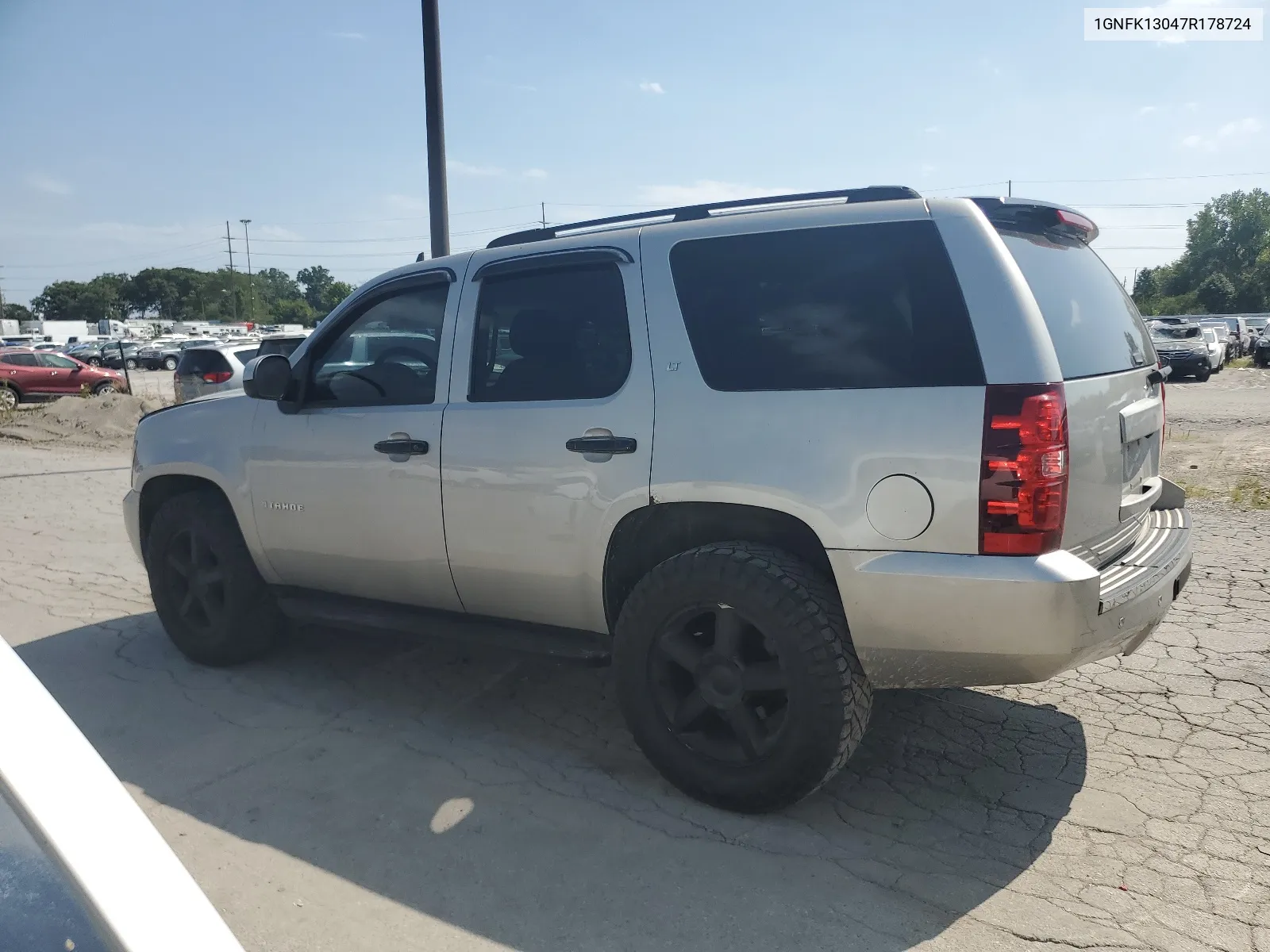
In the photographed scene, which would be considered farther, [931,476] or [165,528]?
[165,528]

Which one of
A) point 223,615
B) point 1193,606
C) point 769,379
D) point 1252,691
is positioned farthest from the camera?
point 1193,606

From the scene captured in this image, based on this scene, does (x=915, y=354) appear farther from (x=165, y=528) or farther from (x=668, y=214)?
(x=165, y=528)

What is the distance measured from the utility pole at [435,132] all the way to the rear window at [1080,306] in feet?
19.4

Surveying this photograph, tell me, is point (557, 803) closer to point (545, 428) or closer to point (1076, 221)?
point (545, 428)

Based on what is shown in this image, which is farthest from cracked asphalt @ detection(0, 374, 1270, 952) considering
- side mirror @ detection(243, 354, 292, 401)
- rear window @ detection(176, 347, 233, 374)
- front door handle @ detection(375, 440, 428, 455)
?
rear window @ detection(176, 347, 233, 374)

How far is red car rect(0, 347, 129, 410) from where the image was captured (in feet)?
78.2

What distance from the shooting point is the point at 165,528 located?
5.00 m

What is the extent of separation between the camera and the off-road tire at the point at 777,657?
123 inches

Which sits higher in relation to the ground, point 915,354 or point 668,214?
point 668,214

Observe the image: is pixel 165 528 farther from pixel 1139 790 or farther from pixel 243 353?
pixel 243 353

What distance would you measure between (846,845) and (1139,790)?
1135 mm

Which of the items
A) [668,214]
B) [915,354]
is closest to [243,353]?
[668,214]

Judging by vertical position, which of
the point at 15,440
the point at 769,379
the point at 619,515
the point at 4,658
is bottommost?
the point at 15,440

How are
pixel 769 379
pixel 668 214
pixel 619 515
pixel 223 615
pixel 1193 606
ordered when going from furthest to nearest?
pixel 1193 606
pixel 223 615
pixel 668 214
pixel 619 515
pixel 769 379
